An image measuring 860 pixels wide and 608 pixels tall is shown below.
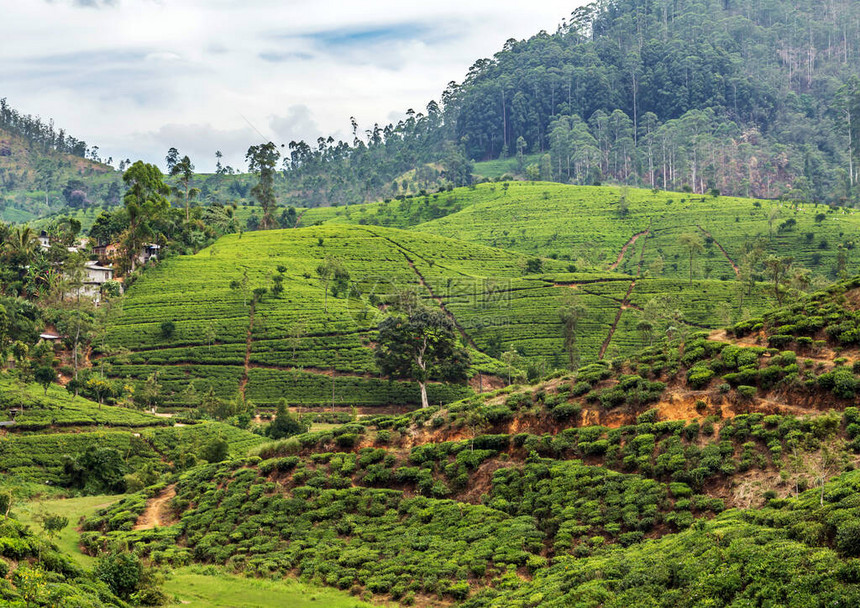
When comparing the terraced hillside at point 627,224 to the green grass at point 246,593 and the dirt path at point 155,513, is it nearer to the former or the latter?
the dirt path at point 155,513

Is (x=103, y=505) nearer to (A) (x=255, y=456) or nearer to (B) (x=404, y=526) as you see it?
(A) (x=255, y=456)

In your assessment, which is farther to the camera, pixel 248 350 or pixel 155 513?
pixel 248 350

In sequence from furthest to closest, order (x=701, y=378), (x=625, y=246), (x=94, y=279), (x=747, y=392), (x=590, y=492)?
(x=625, y=246) → (x=94, y=279) → (x=701, y=378) → (x=747, y=392) → (x=590, y=492)

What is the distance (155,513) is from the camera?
41.7m

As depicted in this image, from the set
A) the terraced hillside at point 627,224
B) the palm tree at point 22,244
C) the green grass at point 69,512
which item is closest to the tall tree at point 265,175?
the terraced hillside at point 627,224

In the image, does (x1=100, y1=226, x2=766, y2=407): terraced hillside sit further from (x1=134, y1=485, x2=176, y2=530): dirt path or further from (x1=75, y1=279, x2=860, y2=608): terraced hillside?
(x1=75, y1=279, x2=860, y2=608): terraced hillside

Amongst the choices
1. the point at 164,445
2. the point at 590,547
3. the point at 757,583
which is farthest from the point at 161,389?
the point at 757,583

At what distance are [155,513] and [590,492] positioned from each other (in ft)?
77.5

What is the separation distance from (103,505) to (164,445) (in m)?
12.7

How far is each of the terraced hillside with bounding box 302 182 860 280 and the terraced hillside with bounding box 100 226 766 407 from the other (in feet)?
51.5

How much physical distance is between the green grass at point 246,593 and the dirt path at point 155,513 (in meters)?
8.69

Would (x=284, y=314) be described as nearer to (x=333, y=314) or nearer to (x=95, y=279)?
(x=333, y=314)

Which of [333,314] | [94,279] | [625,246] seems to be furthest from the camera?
[625,246]

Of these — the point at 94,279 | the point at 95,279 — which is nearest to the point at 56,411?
the point at 94,279
